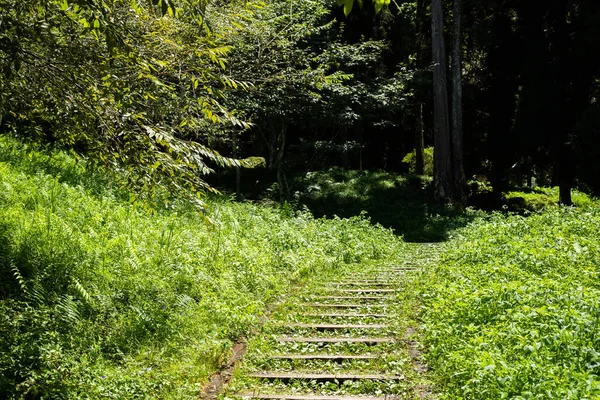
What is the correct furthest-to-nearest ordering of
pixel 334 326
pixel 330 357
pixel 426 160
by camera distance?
1. pixel 426 160
2. pixel 334 326
3. pixel 330 357

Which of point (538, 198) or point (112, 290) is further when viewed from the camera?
point (538, 198)

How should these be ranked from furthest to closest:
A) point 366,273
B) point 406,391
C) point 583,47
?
point 583,47 → point 366,273 → point 406,391

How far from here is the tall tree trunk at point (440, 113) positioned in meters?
25.7

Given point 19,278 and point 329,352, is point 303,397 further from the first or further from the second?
point 19,278

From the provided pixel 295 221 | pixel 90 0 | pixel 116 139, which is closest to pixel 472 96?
pixel 295 221

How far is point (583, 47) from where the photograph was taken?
77.5 feet

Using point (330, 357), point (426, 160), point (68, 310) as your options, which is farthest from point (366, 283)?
point (426, 160)

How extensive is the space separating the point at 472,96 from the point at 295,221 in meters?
16.8

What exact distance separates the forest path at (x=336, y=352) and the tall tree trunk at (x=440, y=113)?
1661 cm

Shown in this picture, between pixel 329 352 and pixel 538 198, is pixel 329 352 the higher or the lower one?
the lower one

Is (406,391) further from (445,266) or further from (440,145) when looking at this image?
(440,145)

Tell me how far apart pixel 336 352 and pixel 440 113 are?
67.2 feet

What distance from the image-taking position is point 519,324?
5676 mm

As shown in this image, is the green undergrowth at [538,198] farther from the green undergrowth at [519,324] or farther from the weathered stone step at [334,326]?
the weathered stone step at [334,326]
